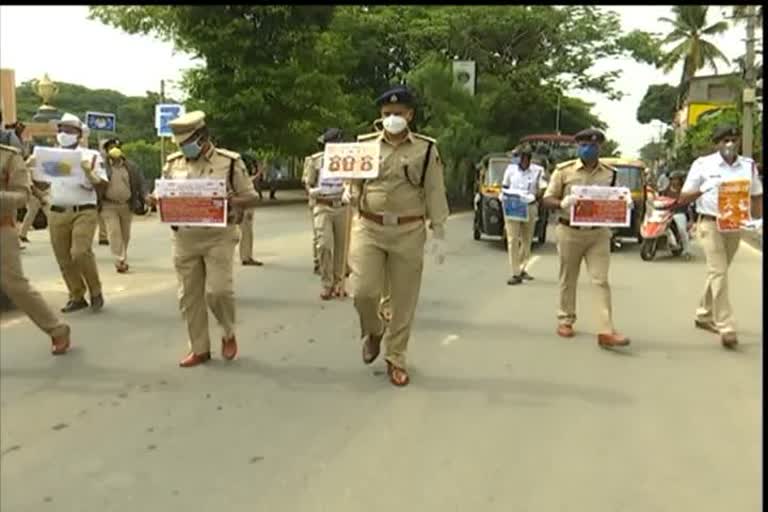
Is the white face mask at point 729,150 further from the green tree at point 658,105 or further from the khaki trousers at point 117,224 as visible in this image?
the green tree at point 658,105

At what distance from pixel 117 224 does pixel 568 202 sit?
576 cm

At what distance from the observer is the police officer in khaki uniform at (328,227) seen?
8672 mm

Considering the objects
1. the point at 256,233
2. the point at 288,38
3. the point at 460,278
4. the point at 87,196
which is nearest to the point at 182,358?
the point at 87,196

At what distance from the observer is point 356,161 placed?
17.6 ft

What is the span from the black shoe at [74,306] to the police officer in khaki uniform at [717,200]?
192 inches

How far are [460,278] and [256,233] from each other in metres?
6.81

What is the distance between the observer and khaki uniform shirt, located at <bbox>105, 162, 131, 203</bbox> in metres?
10.3

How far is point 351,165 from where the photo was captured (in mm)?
5371


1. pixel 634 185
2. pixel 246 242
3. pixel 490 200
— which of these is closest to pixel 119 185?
pixel 246 242

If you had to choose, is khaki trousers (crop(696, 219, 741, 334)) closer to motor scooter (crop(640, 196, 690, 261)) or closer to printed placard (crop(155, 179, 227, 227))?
printed placard (crop(155, 179, 227, 227))

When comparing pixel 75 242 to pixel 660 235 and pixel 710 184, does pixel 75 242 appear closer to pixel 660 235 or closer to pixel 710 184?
pixel 710 184

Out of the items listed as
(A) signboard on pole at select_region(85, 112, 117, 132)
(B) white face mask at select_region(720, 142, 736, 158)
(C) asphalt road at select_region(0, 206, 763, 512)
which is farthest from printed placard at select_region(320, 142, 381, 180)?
(A) signboard on pole at select_region(85, 112, 117, 132)

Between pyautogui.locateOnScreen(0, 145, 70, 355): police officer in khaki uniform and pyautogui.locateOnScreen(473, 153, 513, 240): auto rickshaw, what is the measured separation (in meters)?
10.3

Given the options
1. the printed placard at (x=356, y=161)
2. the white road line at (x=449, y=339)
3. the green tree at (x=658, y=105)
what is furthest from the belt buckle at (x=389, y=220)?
the green tree at (x=658, y=105)
